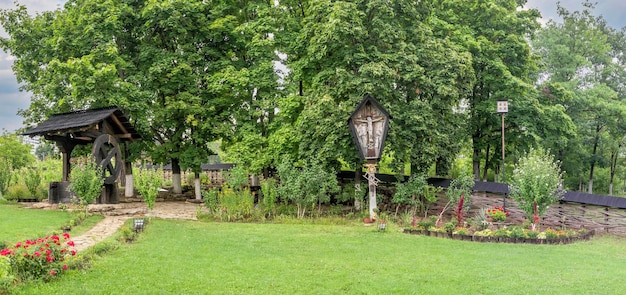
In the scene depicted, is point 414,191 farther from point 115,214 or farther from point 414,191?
point 115,214

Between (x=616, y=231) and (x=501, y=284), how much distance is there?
950 cm

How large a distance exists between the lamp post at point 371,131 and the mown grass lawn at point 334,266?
2.96 metres

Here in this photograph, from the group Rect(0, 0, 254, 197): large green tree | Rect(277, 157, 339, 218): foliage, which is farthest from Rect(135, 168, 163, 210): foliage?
Rect(0, 0, 254, 197): large green tree

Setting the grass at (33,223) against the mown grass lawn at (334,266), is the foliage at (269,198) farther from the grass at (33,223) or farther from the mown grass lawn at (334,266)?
the grass at (33,223)

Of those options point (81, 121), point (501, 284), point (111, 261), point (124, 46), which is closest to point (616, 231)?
point (501, 284)

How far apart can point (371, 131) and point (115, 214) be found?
27.6 feet

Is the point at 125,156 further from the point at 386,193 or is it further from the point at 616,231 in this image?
the point at 616,231

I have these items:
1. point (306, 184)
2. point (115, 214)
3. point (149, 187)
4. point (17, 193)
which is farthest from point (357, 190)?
point (17, 193)

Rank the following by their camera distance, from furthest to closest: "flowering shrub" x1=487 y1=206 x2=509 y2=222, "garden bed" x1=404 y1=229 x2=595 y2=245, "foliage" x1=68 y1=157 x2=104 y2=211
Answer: "flowering shrub" x1=487 y1=206 x2=509 y2=222 → "foliage" x1=68 y1=157 x2=104 y2=211 → "garden bed" x1=404 y1=229 x2=595 y2=245

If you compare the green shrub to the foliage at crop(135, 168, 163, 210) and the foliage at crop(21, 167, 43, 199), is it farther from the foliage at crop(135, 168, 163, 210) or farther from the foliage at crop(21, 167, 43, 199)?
the foliage at crop(135, 168, 163, 210)

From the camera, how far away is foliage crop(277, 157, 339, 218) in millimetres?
15031

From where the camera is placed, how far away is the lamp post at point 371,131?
14523 mm

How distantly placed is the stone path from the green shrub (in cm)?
231

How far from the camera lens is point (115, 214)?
14.3 m
